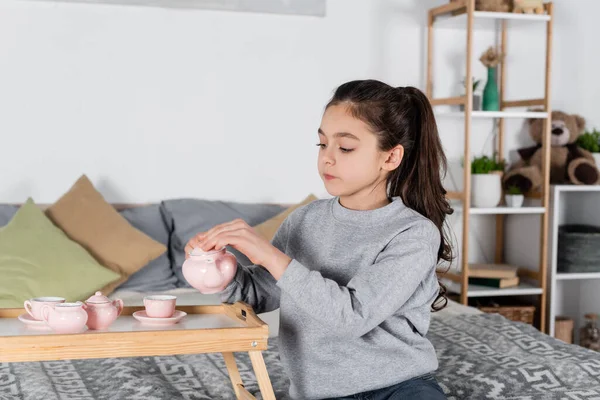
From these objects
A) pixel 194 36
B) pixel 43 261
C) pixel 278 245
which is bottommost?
pixel 43 261

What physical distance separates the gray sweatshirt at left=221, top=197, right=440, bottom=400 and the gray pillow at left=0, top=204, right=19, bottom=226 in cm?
175

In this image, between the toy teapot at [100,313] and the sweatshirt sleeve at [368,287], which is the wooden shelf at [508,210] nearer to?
the sweatshirt sleeve at [368,287]

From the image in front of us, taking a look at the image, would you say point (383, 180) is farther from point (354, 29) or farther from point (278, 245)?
point (354, 29)

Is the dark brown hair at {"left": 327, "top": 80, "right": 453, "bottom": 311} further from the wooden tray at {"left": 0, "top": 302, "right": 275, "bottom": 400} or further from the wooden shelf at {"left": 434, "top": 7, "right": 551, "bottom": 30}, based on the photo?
the wooden shelf at {"left": 434, "top": 7, "right": 551, "bottom": 30}

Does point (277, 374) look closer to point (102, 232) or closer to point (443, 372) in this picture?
point (443, 372)

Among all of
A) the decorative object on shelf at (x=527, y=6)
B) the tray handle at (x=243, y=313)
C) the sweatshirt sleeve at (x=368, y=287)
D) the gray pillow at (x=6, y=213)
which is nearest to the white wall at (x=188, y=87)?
the gray pillow at (x=6, y=213)

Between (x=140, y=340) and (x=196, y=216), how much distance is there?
199 centimetres

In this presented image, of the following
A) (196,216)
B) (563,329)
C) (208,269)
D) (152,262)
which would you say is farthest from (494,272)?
(208,269)

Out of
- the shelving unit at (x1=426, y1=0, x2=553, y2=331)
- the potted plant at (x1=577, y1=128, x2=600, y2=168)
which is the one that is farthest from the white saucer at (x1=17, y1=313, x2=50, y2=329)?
the potted plant at (x1=577, y1=128, x2=600, y2=168)

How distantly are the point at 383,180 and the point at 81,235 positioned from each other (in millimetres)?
1728

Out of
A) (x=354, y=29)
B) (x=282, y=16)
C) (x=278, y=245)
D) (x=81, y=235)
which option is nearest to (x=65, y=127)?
(x=81, y=235)

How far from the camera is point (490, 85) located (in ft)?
12.3

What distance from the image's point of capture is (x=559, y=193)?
413 centimetres

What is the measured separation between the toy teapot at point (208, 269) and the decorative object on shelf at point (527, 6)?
2.53 meters
